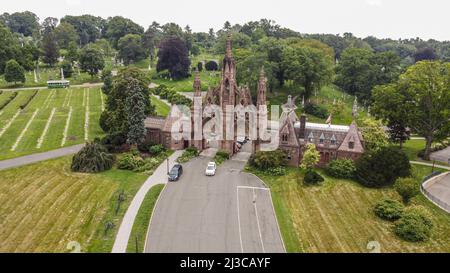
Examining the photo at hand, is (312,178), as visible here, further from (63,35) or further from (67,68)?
(63,35)

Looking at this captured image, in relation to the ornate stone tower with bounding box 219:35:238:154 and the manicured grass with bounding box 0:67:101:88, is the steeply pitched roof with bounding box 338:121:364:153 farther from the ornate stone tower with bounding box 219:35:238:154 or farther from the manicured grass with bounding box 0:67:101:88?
the manicured grass with bounding box 0:67:101:88

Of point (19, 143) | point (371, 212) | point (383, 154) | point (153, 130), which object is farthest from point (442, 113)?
point (19, 143)

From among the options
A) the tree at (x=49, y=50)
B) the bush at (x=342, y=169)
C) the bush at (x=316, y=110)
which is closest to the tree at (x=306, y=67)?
the bush at (x=316, y=110)

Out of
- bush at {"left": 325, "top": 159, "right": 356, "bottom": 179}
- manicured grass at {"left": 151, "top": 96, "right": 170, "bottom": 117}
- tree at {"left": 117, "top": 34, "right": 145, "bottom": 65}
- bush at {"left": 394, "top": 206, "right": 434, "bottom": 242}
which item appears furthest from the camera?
tree at {"left": 117, "top": 34, "right": 145, "bottom": 65}

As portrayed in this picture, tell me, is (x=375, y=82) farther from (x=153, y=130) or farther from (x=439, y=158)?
(x=153, y=130)

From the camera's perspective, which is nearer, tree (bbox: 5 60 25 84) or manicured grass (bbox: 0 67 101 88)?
tree (bbox: 5 60 25 84)

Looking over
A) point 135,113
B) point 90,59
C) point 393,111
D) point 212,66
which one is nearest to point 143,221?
point 135,113

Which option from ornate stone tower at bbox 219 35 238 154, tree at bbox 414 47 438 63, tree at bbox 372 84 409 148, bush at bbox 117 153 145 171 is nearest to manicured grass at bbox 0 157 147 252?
bush at bbox 117 153 145 171
